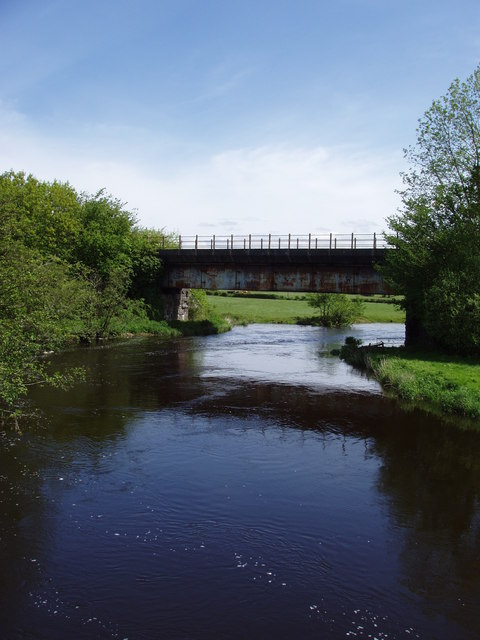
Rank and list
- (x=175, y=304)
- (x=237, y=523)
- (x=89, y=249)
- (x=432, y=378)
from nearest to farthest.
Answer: (x=237, y=523) → (x=432, y=378) → (x=89, y=249) → (x=175, y=304)

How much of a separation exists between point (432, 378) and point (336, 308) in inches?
1840

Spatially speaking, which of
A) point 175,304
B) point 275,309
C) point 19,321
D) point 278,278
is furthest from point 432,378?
point 275,309

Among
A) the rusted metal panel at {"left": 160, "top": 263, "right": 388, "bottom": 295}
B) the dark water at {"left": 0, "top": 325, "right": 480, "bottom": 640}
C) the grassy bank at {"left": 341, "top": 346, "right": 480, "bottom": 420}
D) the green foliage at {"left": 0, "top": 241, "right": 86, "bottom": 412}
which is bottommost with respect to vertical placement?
the dark water at {"left": 0, "top": 325, "right": 480, "bottom": 640}

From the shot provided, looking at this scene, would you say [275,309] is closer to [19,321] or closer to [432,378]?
[432,378]

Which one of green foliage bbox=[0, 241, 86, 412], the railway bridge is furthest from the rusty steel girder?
green foliage bbox=[0, 241, 86, 412]

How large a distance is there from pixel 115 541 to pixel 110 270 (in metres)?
41.4

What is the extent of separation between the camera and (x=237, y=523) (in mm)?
12922

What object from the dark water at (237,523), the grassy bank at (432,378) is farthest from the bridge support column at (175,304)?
the dark water at (237,523)

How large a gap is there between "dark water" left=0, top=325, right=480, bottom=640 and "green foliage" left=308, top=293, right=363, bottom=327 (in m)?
49.1

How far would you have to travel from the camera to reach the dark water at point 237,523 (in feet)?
31.3

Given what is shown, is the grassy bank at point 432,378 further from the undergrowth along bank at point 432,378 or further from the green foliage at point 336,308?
the green foliage at point 336,308

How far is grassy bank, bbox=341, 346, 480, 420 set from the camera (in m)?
23.5

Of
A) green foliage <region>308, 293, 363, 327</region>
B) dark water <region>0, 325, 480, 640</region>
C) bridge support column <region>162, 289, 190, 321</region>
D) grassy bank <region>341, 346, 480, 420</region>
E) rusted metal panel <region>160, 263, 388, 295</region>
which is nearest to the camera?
A: dark water <region>0, 325, 480, 640</region>

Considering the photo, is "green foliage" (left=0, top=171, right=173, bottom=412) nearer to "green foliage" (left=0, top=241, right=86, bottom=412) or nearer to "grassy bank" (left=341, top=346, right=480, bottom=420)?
"green foliage" (left=0, top=241, right=86, bottom=412)
